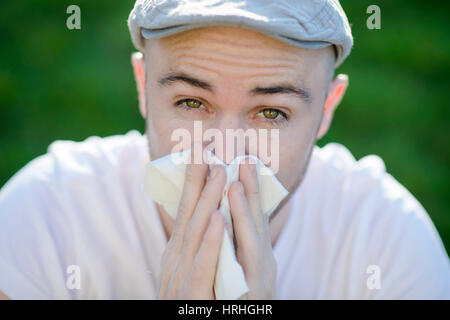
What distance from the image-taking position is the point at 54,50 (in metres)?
5.68

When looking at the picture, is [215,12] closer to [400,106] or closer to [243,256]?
[243,256]

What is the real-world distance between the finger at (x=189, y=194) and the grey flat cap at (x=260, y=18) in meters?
0.54

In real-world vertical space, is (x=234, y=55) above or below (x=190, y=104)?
above

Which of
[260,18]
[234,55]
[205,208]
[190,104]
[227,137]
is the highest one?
[260,18]

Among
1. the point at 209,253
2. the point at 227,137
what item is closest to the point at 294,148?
the point at 227,137

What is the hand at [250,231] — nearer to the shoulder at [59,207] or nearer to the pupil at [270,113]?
the pupil at [270,113]

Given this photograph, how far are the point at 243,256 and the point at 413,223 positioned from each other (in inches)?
44.4

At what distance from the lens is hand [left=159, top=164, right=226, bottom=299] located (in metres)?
2.07

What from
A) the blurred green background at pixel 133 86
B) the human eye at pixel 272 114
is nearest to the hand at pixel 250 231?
the human eye at pixel 272 114

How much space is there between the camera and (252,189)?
2.16 meters

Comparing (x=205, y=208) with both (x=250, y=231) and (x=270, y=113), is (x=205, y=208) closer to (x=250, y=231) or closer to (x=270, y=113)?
(x=250, y=231)

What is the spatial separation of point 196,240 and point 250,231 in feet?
0.66

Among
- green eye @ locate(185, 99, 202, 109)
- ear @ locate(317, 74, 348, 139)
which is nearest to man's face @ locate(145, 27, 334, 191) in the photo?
green eye @ locate(185, 99, 202, 109)
